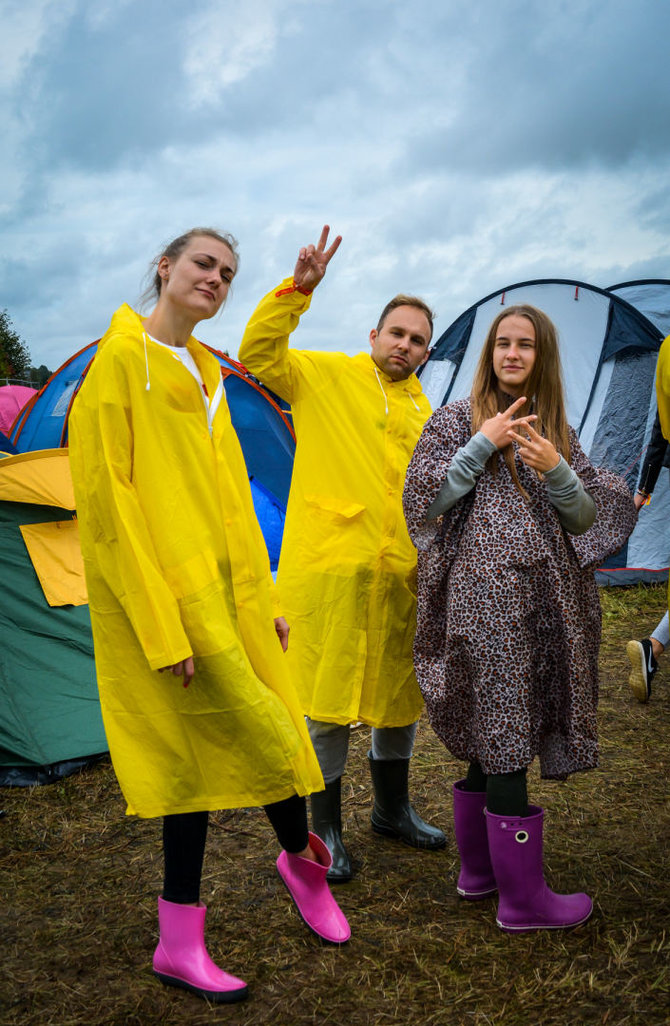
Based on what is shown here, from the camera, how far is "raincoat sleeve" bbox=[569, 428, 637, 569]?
7.34 ft

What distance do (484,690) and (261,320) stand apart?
1236mm

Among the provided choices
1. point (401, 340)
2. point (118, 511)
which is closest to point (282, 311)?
point (401, 340)

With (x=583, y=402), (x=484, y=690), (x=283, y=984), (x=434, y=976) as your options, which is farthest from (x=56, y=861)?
(x=583, y=402)

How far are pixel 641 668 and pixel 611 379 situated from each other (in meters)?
2.74

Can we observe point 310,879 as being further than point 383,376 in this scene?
No

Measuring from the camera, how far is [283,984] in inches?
81.2

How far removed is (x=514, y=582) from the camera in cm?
211

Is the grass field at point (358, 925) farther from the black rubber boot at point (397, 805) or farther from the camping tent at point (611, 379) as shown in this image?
the camping tent at point (611, 379)

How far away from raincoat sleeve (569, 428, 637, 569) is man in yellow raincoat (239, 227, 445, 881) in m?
0.56

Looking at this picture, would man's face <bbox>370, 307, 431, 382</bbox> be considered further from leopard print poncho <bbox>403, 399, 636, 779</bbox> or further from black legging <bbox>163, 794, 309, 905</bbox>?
black legging <bbox>163, 794, 309, 905</bbox>

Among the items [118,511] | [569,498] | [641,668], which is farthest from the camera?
[641,668]

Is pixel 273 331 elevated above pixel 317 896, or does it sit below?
above

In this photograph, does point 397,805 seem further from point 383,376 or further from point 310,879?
point 383,376

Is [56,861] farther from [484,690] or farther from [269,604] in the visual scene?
[484,690]
